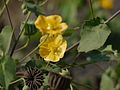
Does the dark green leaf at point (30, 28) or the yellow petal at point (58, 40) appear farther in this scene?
the dark green leaf at point (30, 28)

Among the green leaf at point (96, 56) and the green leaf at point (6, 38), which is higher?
the green leaf at point (6, 38)

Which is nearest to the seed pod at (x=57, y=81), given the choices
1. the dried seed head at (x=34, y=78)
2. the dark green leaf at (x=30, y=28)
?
the dried seed head at (x=34, y=78)

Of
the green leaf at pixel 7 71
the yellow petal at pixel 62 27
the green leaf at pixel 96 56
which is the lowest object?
the green leaf at pixel 96 56

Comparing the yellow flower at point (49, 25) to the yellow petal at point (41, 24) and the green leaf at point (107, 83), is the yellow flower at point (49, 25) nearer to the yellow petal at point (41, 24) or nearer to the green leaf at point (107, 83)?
the yellow petal at point (41, 24)

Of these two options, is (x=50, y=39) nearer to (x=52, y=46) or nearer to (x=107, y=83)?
(x=52, y=46)

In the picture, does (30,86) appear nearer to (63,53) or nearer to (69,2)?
(63,53)

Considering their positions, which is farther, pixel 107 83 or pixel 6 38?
pixel 6 38

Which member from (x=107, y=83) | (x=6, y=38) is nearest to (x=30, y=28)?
(x=6, y=38)

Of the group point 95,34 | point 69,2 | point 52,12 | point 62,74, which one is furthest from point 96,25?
point 52,12

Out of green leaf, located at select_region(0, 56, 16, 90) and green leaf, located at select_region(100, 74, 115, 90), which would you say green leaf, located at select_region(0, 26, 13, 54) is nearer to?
green leaf, located at select_region(0, 56, 16, 90)
